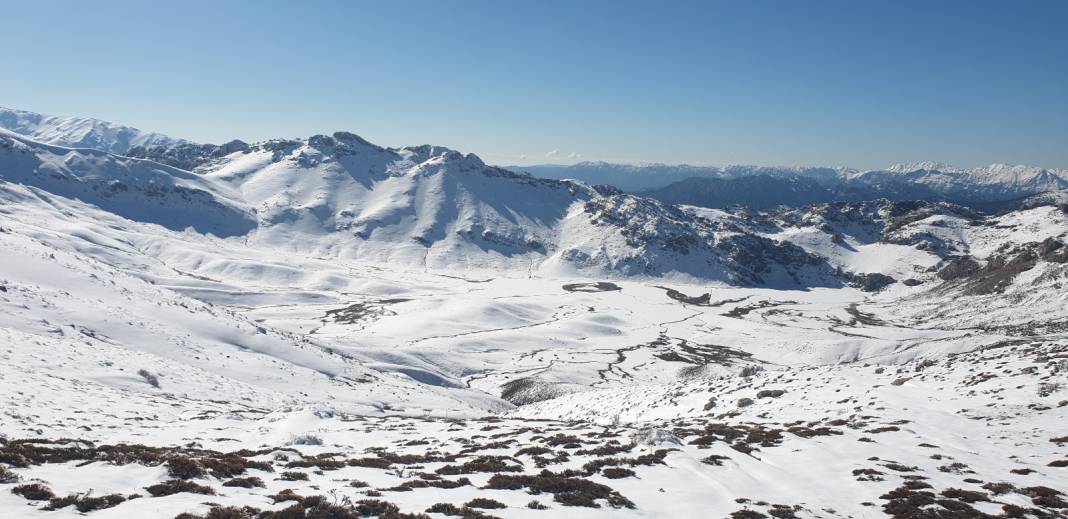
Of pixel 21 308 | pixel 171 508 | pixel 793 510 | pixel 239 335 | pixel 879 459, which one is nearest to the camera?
pixel 171 508

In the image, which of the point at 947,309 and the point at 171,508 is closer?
the point at 171,508

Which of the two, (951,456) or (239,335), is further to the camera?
(239,335)

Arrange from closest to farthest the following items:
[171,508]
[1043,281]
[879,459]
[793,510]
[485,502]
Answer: [171,508] → [485,502] → [793,510] → [879,459] → [1043,281]

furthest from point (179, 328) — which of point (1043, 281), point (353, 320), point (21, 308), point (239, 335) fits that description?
point (1043, 281)

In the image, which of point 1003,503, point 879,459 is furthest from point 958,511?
point 879,459

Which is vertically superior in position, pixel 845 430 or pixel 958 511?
pixel 958 511

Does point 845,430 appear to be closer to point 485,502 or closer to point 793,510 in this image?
point 793,510

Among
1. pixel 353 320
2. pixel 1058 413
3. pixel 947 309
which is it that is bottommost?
pixel 353 320

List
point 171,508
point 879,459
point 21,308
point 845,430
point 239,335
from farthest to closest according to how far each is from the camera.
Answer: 1. point 239,335
2. point 21,308
3. point 845,430
4. point 879,459
5. point 171,508

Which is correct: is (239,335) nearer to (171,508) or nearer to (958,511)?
(171,508)
